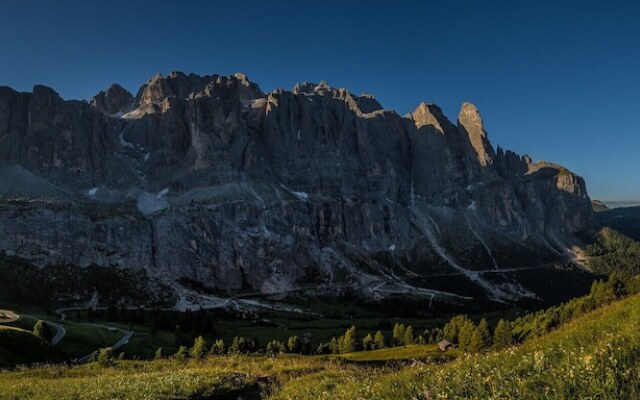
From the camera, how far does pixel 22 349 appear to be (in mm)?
42531

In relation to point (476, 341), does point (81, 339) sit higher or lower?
higher

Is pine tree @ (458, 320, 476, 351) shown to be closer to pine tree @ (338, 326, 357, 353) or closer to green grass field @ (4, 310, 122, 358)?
pine tree @ (338, 326, 357, 353)

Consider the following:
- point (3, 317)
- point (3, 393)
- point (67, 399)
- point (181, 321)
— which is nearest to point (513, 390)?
point (67, 399)

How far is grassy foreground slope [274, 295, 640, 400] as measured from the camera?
699cm

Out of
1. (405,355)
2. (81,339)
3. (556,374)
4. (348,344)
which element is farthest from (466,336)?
(556,374)

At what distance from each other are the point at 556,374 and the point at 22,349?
157 ft

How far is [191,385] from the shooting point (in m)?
→ 21.3

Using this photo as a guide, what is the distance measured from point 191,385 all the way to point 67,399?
5.02 meters

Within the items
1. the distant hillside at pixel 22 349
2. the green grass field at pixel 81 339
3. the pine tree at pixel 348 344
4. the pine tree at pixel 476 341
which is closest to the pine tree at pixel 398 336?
the pine tree at pixel 348 344

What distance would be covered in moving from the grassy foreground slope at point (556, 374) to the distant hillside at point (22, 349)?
3781cm

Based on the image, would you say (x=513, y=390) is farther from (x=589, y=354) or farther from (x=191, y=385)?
(x=191, y=385)

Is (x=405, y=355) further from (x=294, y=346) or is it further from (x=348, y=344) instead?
(x=294, y=346)

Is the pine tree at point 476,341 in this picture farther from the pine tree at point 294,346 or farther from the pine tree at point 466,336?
the pine tree at point 294,346

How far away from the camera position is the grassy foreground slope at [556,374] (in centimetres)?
699
